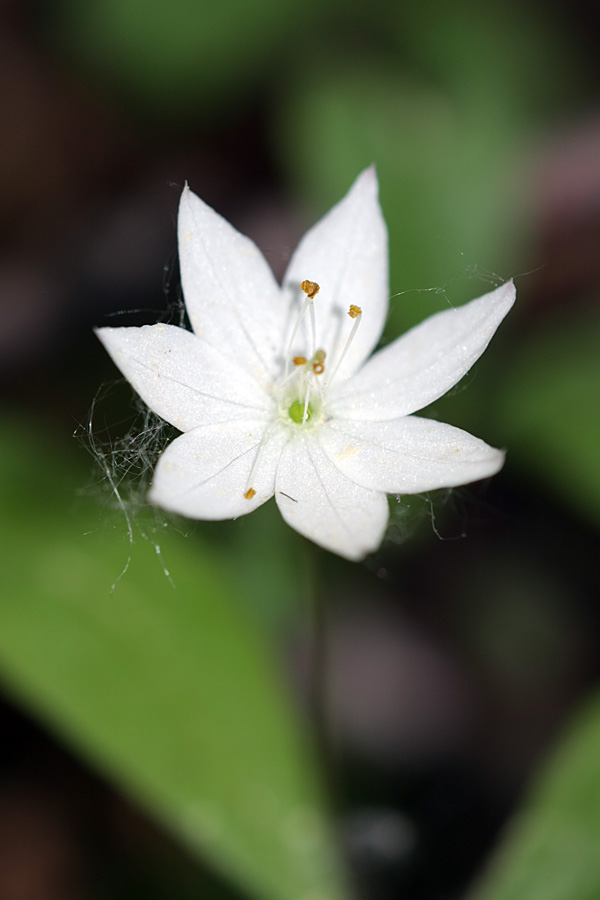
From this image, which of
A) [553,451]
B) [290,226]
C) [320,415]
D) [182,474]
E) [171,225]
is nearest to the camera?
[182,474]

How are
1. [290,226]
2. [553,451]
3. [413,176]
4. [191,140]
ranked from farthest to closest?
1. [191,140]
2. [290,226]
3. [413,176]
4. [553,451]

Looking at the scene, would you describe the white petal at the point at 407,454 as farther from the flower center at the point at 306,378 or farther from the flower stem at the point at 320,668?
the flower stem at the point at 320,668

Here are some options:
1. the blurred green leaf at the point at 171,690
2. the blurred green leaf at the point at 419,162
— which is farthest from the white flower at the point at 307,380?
the blurred green leaf at the point at 419,162

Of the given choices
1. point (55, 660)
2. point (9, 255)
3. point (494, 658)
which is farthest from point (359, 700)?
point (9, 255)

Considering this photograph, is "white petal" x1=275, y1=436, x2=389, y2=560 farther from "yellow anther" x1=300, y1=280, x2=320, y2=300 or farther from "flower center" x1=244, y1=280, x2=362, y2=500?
"yellow anther" x1=300, y1=280, x2=320, y2=300

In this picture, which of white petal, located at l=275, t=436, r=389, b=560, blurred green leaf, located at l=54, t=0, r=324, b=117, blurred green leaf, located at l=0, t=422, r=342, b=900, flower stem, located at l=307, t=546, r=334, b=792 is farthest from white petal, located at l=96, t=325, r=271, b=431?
blurred green leaf, located at l=54, t=0, r=324, b=117

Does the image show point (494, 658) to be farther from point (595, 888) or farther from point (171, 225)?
point (171, 225)
